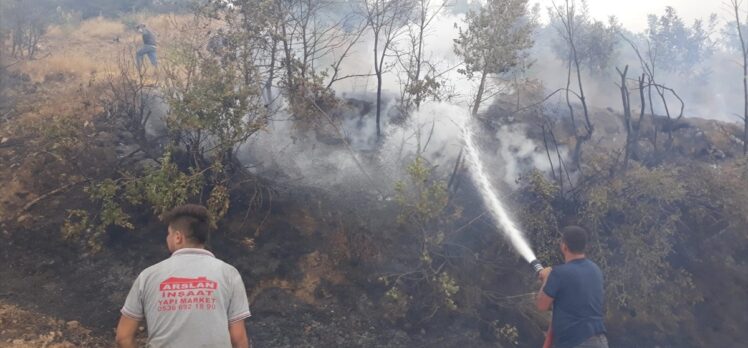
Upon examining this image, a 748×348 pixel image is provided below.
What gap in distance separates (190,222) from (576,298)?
2.88 m

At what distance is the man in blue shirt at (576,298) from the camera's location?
12.7ft

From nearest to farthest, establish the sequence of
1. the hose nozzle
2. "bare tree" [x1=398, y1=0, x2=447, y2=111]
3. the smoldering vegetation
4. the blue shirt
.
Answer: the blue shirt
the hose nozzle
the smoldering vegetation
"bare tree" [x1=398, y1=0, x2=447, y2=111]

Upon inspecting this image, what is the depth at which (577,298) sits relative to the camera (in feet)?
12.7

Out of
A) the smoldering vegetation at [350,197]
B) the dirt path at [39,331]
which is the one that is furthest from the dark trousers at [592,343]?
the dirt path at [39,331]

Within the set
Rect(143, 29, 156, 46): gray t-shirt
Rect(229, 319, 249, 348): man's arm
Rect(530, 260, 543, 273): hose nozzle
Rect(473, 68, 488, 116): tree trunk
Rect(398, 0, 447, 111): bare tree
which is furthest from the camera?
Rect(143, 29, 156, 46): gray t-shirt

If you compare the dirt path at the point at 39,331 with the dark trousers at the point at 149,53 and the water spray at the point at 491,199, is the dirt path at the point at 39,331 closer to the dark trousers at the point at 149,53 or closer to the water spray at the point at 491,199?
the water spray at the point at 491,199

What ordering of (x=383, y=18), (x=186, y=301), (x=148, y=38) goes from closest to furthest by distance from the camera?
1. (x=186, y=301)
2. (x=383, y=18)
3. (x=148, y=38)

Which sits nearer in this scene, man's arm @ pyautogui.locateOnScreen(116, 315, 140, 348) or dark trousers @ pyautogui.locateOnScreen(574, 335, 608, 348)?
man's arm @ pyautogui.locateOnScreen(116, 315, 140, 348)

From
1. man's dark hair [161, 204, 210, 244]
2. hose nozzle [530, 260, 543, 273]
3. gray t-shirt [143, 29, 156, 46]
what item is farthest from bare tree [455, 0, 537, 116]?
man's dark hair [161, 204, 210, 244]

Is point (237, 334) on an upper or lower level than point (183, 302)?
lower

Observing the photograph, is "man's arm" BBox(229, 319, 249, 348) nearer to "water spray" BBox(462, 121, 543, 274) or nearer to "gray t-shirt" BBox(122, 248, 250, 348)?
"gray t-shirt" BBox(122, 248, 250, 348)

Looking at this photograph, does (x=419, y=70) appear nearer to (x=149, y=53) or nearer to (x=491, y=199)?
(x=491, y=199)

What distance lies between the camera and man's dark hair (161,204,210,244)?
275 centimetres

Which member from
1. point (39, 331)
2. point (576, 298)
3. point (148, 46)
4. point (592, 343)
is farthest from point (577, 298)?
point (148, 46)
